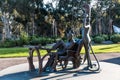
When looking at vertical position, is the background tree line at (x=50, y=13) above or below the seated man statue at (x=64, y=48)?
above

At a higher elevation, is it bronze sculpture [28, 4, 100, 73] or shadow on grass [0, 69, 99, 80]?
bronze sculpture [28, 4, 100, 73]

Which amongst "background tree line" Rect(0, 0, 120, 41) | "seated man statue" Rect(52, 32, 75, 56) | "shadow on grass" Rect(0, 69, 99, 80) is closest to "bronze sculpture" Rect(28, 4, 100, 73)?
"seated man statue" Rect(52, 32, 75, 56)

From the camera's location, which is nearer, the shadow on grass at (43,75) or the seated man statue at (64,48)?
the shadow on grass at (43,75)

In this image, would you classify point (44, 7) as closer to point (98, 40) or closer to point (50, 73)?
point (98, 40)

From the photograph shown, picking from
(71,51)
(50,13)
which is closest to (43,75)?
(71,51)

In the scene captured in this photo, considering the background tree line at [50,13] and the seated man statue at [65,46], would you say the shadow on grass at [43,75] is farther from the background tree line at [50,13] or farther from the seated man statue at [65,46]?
the background tree line at [50,13]

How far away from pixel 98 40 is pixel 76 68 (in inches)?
952

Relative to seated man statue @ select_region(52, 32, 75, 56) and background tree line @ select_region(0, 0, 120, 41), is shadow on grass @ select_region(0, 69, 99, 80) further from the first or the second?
background tree line @ select_region(0, 0, 120, 41)

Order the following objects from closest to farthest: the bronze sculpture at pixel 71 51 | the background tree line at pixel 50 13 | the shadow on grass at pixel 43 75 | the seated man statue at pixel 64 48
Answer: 1. the shadow on grass at pixel 43 75
2. the bronze sculpture at pixel 71 51
3. the seated man statue at pixel 64 48
4. the background tree line at pixel 50 13

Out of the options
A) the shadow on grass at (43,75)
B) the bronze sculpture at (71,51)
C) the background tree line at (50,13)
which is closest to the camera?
the shadow on grass at (43,75)

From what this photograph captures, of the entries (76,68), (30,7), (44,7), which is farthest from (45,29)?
(76,68)

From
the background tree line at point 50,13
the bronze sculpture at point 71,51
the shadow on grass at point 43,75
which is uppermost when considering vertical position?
the background tree line at point 50,13

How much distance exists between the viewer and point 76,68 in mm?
8445

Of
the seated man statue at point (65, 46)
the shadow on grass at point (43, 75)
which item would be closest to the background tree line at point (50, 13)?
the seated man statue at point (65, 46)
